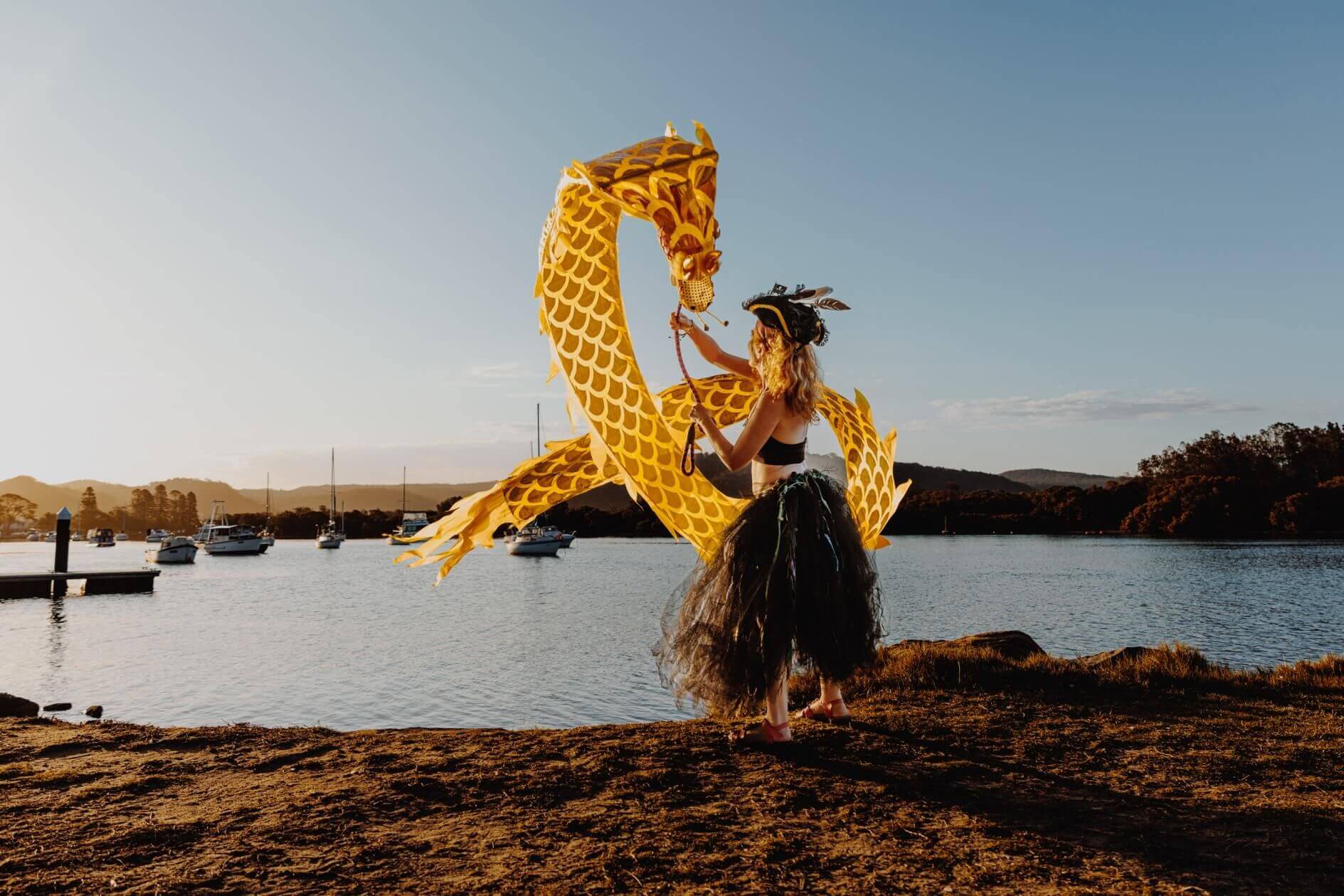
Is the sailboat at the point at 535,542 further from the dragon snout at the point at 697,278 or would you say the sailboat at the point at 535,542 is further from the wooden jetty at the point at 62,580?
the dragon snout at the point at 697,278

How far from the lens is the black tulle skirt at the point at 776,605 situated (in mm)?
5359

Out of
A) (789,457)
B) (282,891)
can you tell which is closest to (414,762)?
(282,891)

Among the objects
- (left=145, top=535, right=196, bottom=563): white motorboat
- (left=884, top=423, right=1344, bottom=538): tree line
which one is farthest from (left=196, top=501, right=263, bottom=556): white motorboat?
(left=884, top=423, right=1344, bottom=538): tree line

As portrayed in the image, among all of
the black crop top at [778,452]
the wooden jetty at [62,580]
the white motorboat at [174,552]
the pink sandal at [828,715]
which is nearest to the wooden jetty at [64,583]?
the wooden jetty at [62,580]

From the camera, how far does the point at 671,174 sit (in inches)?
236

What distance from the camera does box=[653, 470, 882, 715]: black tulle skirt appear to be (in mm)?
5359

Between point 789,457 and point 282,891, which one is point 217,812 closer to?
point 282,891

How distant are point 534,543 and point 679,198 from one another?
74.2 meters

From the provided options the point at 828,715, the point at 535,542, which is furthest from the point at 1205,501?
the point at 828,715

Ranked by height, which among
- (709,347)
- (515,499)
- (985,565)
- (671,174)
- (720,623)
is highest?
(671,174)

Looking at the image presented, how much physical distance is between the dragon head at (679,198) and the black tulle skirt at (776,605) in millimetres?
1675

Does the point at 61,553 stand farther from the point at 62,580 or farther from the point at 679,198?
the point at 679,198

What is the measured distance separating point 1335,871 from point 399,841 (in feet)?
14.5

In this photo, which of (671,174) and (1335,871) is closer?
(1335,871)
